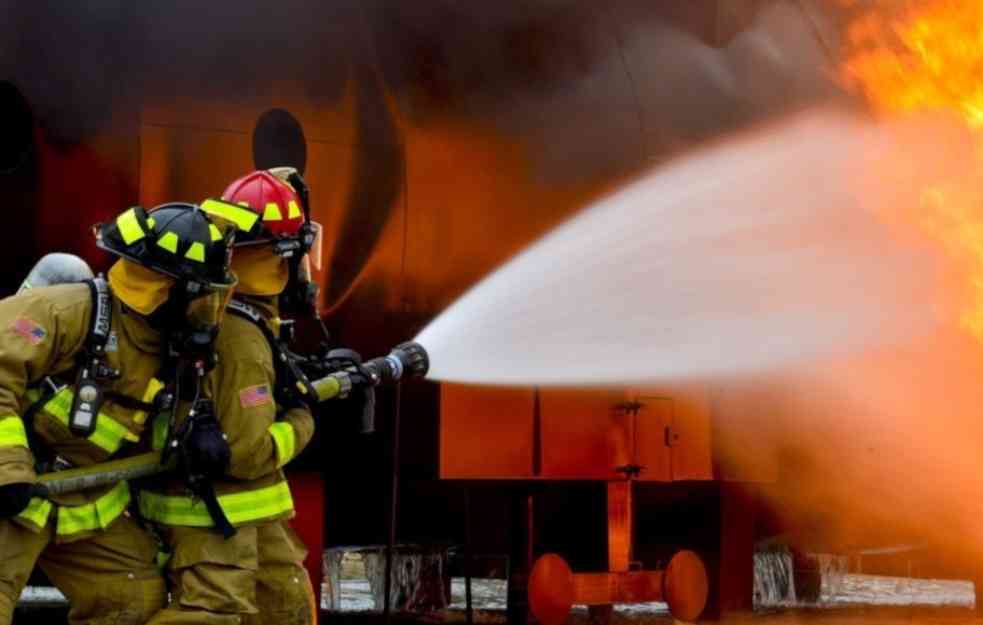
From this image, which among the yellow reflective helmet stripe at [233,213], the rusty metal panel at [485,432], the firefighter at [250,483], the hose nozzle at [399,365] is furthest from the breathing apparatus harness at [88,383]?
the rusty metal panel at [485,432]

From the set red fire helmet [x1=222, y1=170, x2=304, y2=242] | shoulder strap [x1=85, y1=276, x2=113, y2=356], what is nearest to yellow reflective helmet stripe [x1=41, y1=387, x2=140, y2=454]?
shoulder strap [x1=85, y1=276, x2=113, y2=356]

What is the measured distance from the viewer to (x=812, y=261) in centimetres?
899

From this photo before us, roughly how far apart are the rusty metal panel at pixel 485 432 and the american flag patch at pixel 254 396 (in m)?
2.35

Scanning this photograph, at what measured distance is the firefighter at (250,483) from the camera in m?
4.82

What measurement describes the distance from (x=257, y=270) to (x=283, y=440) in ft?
1.95

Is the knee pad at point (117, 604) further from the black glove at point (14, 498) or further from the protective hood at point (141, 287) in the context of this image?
the protective hood at point (141, 287)

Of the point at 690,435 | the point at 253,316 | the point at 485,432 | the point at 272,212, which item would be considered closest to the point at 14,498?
the point at 253,316

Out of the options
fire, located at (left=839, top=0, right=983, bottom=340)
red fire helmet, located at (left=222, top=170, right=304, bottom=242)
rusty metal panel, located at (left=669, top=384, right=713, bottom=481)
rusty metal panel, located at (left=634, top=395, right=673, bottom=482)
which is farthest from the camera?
fire, located at (left=839, top=0, right=983, bottom=340)

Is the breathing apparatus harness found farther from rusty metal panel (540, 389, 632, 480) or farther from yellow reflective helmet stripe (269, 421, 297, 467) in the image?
rusty metal panel (540, 389, 632, 480)

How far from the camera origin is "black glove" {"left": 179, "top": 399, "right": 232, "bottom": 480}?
4.66 meters

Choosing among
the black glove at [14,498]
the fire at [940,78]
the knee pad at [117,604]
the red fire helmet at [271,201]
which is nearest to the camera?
the black glove at [14,498]

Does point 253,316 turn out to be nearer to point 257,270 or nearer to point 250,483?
point 257,270

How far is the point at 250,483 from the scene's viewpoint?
499cm

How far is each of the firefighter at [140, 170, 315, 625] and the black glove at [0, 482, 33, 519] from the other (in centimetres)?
57
